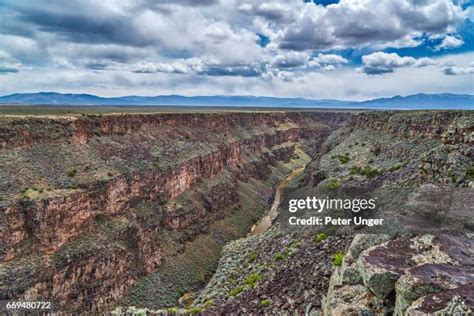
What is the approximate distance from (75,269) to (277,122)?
112833 millimetres

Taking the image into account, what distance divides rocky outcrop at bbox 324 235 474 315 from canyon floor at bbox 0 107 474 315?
0.07 m

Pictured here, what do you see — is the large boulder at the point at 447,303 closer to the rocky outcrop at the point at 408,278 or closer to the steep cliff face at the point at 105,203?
the rocky outcrop at the point at 408,278

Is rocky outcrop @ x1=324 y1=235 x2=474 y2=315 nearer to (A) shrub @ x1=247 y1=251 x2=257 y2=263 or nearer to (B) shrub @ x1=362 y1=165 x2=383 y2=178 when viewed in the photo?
(A) shrub @ x1=247 y1=251 x2=257 y2=263

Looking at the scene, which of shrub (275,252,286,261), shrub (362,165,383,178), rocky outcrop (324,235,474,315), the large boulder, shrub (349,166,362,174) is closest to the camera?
the large boulder

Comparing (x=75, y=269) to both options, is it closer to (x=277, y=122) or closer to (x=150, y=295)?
(x=150, y=295)

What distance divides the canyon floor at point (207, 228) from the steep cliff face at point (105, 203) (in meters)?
0.17

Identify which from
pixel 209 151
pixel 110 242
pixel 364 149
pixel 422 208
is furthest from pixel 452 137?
pixel 209 151

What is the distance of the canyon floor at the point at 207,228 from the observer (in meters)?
18.2

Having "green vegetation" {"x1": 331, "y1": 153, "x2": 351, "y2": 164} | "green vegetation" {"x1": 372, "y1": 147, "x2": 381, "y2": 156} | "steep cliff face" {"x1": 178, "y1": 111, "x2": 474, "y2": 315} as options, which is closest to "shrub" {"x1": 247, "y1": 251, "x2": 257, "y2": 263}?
"steep cliff face" {"x1": 178, "y1": 111, "x2": 474, "y2": 315}

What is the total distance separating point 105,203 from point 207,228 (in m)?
19.3

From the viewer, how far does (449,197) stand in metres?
24.7

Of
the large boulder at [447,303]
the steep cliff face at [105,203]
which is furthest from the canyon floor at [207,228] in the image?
the steep cliff face at [105,203]

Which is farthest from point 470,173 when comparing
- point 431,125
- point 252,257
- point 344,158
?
point 344,158

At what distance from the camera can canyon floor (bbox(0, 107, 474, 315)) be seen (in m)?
18.2
